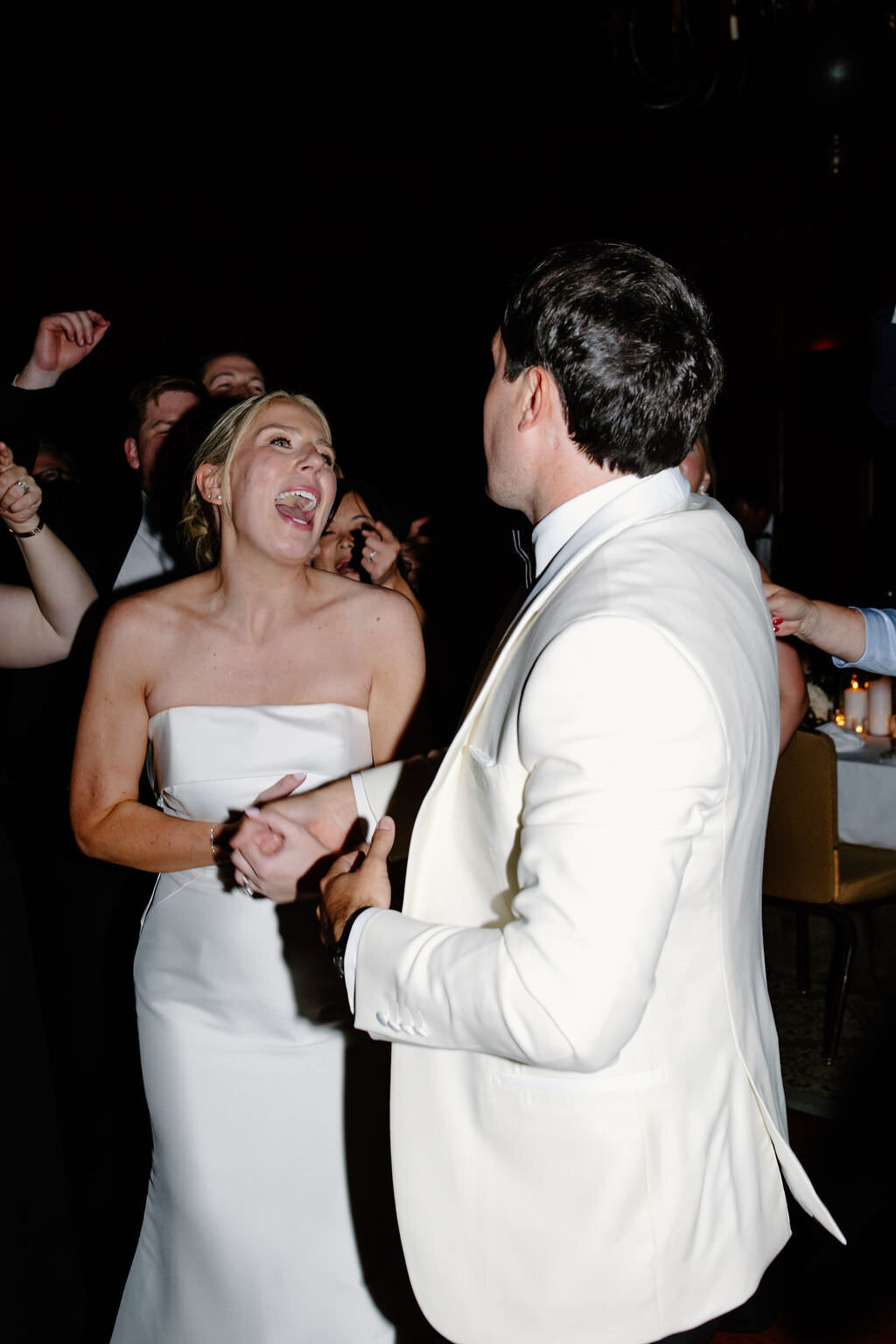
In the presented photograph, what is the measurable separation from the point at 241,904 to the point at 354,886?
2.55ft

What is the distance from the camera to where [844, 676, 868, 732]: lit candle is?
409 cm

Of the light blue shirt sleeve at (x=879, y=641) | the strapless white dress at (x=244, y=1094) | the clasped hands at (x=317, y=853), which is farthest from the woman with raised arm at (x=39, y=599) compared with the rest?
the light blue shirt sleeve at (x=879, y=641)

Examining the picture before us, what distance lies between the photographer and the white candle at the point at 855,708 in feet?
13.4

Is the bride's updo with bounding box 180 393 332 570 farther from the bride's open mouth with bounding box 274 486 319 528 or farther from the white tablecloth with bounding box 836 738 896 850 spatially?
the white tablecloth with bounding box 836 738 896 850

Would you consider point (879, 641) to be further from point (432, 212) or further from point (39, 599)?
point (432, 212)

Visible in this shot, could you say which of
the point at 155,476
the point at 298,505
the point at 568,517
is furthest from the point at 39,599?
the point at 568,517

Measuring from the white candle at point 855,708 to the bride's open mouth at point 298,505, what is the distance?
276cm

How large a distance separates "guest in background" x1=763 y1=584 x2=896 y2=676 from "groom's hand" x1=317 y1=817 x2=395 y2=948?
3.34 ft

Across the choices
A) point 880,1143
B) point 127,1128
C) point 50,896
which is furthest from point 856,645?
point 127,1128

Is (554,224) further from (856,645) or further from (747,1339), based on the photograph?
(747,1339)

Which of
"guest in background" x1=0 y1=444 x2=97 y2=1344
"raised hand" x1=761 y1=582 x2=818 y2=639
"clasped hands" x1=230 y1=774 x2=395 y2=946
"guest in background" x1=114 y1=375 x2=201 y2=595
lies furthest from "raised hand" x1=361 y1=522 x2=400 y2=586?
"guest in background" x1=0 y1=444 x2=97 y2=1344

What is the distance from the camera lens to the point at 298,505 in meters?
2.01

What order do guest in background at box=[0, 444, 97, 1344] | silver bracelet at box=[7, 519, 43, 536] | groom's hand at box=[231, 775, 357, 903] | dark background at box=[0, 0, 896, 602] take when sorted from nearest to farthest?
groom's hand at box=[231, 775, 357, 903] → guest in background at box=[0, 444, 97, 1344] → silver bracelet at box=[7, 519, 43, 536] → dark background at box=[0, 0, 896, 602]

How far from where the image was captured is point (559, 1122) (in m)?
1.12
